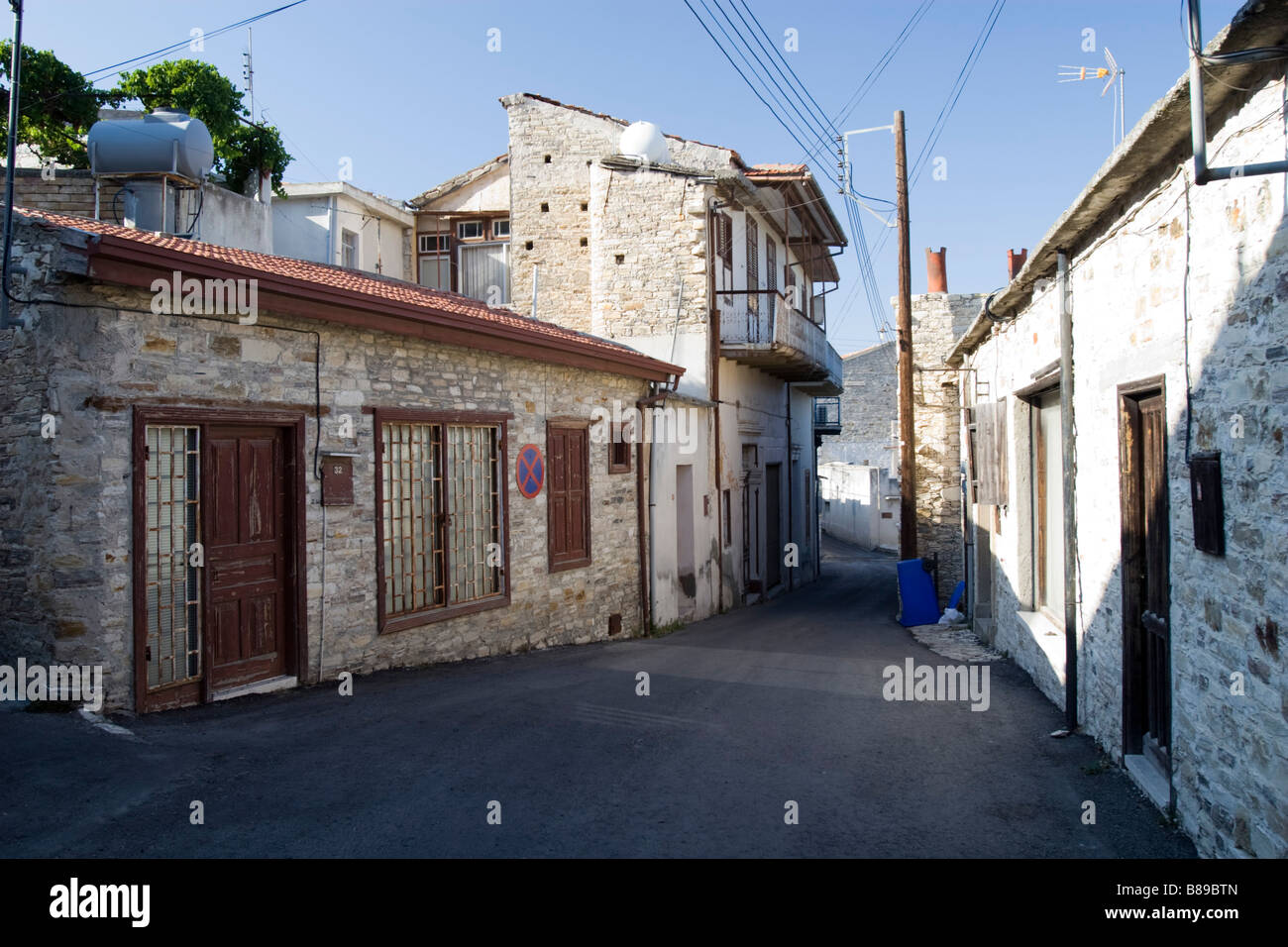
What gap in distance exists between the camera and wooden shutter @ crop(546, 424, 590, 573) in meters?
11.4

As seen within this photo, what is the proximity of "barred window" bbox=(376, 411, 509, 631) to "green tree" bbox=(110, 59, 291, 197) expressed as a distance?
12.3m

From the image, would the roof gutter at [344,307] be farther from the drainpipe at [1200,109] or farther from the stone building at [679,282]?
the drainpipe at [1200,109]

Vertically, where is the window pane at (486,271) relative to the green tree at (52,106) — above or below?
below

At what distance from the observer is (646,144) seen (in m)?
16.9

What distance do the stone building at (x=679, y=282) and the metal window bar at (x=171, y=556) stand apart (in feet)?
23.0

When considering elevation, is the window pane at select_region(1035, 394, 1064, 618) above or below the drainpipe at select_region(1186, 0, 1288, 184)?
below

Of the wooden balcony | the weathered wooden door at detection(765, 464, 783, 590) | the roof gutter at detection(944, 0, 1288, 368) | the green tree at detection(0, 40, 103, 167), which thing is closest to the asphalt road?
the roof gutter at detection(944, 0, 1288, 368)

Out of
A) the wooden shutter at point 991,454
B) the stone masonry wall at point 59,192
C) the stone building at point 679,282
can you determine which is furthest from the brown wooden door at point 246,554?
the stone masonry wall at point 59,192

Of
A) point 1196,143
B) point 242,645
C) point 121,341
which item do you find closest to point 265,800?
point 242,645

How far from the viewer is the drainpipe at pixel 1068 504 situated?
6.99 metres

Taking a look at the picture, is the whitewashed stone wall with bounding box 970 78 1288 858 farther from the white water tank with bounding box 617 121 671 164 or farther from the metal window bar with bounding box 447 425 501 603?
the white water tank with bounding box 617 121 671 164

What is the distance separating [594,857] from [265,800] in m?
1.88

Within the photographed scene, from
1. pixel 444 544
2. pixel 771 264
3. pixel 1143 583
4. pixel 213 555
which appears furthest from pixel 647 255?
pixel 1143 583
